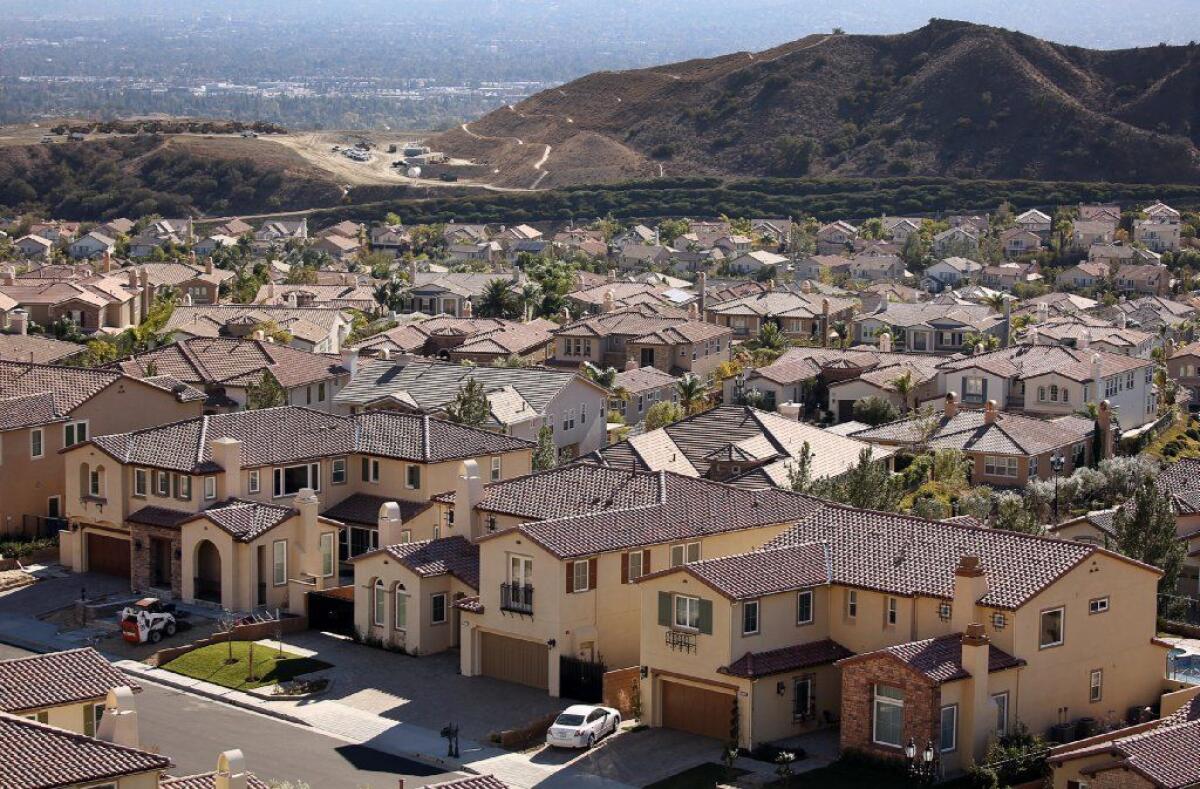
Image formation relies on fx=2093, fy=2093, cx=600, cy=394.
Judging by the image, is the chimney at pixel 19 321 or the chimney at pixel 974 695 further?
the chimney at pixel 19 321

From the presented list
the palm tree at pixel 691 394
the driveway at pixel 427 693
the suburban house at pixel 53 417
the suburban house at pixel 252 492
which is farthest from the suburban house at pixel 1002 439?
the driveway at pixel 427 693

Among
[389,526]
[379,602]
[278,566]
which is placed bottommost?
[379,602]

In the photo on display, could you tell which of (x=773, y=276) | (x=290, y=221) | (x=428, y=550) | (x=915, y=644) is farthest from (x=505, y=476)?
(x=290, y=221)

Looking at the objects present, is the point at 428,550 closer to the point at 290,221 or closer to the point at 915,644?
the point at 915,644

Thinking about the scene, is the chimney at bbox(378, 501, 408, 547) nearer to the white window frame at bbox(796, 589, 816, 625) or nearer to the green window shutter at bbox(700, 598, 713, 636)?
the green window shutter at bbox(700, 598, 713, 636)

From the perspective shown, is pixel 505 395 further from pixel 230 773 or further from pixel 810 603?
pixel 230 773

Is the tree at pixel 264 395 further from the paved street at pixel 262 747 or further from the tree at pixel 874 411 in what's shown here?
the tree at pixel 874 411

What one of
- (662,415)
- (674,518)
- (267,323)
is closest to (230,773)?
(674,518)
